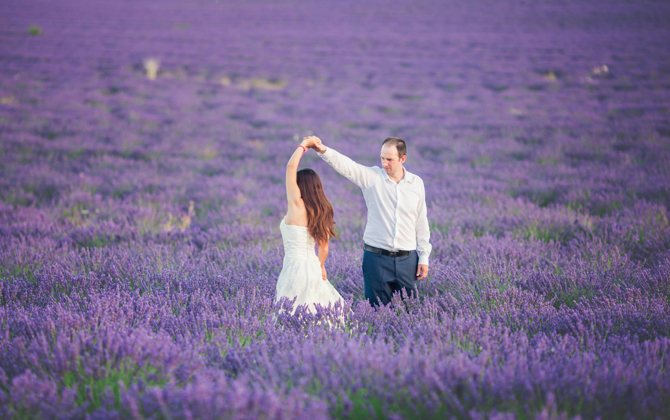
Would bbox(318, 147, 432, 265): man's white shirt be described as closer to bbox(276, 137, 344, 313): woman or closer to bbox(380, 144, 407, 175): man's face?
bbox(380, 144, 407, 175): man's face

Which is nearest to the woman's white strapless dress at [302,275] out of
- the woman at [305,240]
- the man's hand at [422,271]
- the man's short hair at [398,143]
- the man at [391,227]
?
the woman at [305,240]

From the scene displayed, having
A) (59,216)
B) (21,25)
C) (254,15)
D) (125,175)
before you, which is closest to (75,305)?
(59,216)

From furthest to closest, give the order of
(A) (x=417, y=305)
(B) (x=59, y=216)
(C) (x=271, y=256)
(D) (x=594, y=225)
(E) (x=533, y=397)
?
(B) (x=59, y=216) → (D) (x=594, y=225) → (C) (x=271, y=256) → (A) (x=417, y=305) → (E) (x=533, y=397)

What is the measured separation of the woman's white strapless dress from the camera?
249 cm

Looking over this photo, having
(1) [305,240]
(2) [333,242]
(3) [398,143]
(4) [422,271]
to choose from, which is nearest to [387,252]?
(4) [422,271]

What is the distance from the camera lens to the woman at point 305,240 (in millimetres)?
A: 2490

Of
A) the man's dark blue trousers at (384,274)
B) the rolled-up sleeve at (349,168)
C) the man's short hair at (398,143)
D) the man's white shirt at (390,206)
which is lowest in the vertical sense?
the man's dark blue trousers at (384,274)

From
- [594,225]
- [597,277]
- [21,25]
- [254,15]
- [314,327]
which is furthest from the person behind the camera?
[254,15]

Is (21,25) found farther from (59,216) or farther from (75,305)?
(75,305)

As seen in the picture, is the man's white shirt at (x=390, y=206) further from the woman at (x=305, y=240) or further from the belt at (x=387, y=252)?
the woman at (x=305, y=240)

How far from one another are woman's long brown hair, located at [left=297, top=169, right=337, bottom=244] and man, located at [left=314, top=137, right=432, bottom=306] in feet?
0.55

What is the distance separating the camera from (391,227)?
2582 mm

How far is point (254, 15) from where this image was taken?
98.6ft

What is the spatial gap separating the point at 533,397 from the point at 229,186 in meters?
5.22
